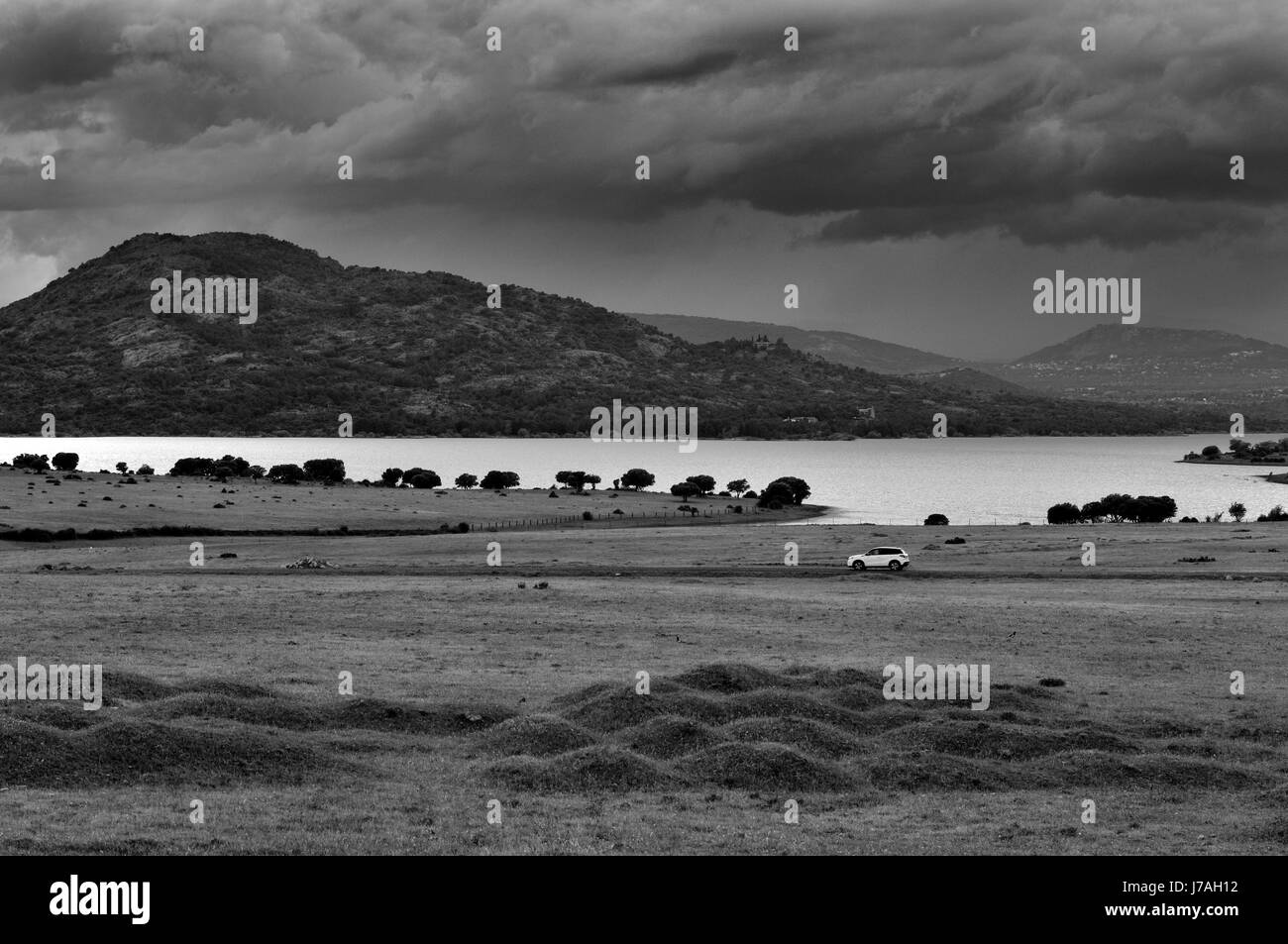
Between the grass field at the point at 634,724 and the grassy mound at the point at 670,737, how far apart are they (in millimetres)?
71

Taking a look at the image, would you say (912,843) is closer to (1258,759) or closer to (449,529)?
(1258,759)

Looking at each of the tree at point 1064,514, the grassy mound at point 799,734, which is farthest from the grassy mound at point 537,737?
the tree at point 1064,514

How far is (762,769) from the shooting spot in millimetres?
28844

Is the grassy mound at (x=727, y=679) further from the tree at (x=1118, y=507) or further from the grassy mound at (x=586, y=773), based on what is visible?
the tree at (x=1118, y=507)

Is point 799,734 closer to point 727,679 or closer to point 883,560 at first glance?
point 727,679

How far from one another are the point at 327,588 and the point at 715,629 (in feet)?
87.2

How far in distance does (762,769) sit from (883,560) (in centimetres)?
6199

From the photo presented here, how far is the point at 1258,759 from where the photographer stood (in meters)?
30.7

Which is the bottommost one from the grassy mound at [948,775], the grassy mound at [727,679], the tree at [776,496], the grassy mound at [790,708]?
the grassy mound at [948,775]

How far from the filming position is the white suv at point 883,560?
3504 inches

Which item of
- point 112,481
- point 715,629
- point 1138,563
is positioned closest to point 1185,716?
point 715,629

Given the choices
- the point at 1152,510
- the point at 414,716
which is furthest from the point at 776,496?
the point at 414,716

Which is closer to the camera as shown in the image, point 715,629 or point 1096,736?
point 1096,736

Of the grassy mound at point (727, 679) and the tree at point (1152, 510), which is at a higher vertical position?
the tree at point (1152, 510)
